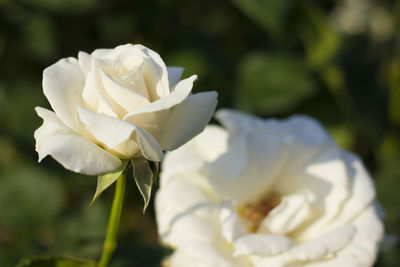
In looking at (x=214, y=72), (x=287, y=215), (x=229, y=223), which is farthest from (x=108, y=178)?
(x=214, y=72)

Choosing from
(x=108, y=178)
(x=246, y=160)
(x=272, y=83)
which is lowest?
(x=272, y=83)

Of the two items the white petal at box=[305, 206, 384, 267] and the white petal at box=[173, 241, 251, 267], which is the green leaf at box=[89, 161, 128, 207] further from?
the white petal at box=[305, 206, 384, 267]

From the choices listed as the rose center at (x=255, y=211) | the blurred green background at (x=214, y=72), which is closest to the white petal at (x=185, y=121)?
the rose center at (x=255, y=211)

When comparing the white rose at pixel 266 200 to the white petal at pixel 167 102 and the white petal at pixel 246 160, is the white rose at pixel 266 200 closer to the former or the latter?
the white petal at pixel 246 160

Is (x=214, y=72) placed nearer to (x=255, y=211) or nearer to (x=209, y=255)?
(x=255, y=211)

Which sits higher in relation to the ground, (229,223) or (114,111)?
(114,111)
